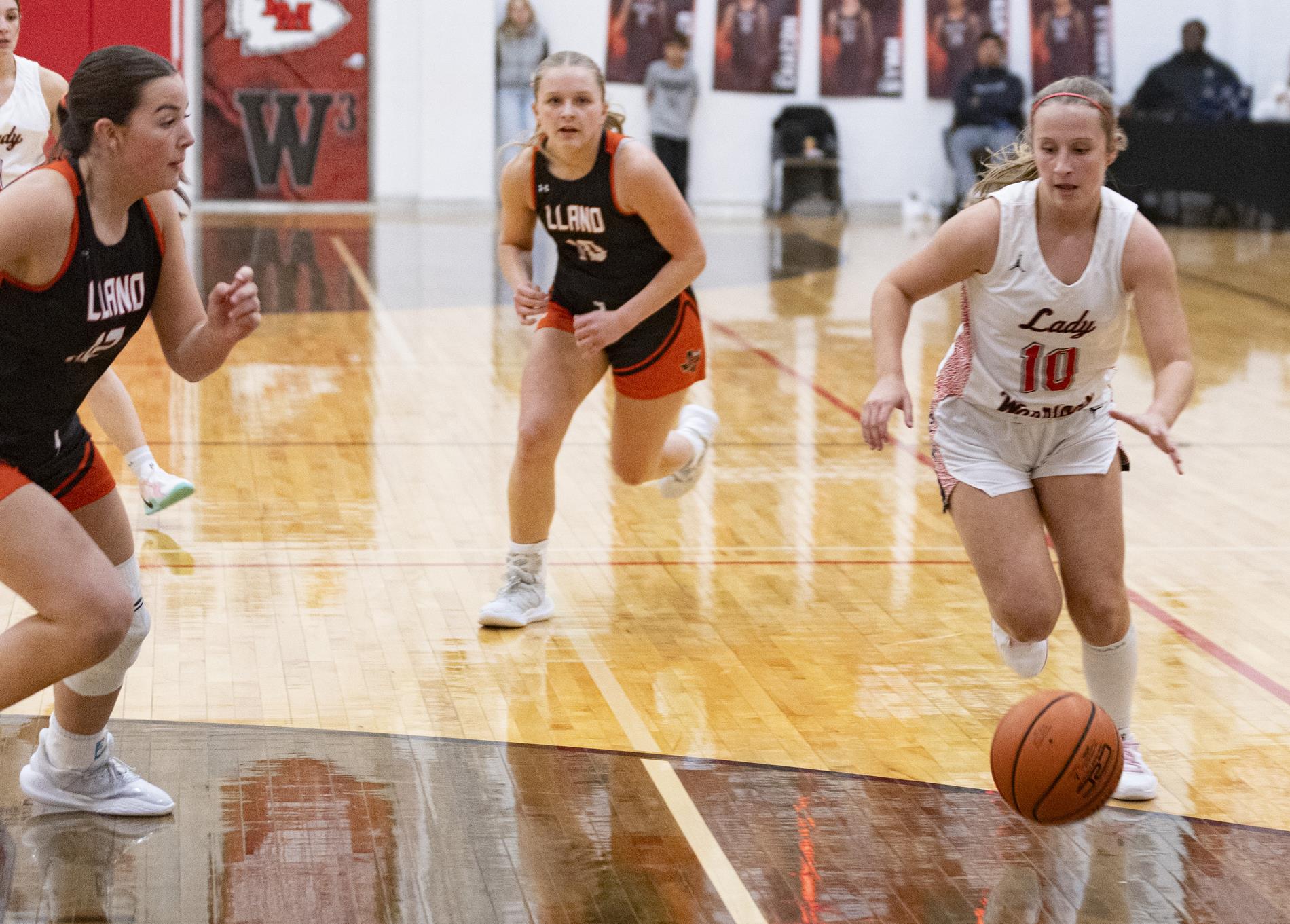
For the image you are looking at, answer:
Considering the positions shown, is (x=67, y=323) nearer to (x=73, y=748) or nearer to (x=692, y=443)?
(x=73, y=748)

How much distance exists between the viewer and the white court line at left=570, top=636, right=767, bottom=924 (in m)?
3.15

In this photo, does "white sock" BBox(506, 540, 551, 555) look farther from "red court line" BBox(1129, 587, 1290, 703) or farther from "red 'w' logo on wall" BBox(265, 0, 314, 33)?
"red 'w' logo on wall" BBox(265, 0, 314, 33)

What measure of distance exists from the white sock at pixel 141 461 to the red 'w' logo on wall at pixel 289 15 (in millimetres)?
11240

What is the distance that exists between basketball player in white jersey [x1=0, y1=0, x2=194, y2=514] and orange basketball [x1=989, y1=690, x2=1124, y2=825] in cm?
336

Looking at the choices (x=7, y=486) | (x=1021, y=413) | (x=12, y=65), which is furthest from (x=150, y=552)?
(x=1021, y=413)

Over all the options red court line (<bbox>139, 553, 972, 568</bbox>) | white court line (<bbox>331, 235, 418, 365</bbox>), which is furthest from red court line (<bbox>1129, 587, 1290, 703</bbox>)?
white court line (<bbox>331, 235, 418, 365</bbox>)

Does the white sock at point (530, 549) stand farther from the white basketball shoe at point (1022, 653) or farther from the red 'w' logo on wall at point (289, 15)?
the red 'w' logo on wall at point (289, 15)

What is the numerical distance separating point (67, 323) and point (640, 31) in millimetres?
14255

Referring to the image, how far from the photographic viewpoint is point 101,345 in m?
3.15

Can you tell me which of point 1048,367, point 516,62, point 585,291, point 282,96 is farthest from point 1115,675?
point 282,96

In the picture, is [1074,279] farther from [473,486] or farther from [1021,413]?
[473,486]

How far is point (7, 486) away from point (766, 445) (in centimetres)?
456

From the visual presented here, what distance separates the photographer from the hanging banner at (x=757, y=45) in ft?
55.4

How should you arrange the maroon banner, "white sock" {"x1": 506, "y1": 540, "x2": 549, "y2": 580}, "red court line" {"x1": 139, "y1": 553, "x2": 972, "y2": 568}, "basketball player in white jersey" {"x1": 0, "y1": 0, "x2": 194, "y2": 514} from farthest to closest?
the maroon banner
"basketball player in white jersey" {"x1": 0, "y1": 0, "x2": 194, "y2": 514}
"red court line" {"x1": 139, "y1": 553, "x2": 972, "y2": 568}
"white sock" {"x1": 506, "y1": 540, "x2": 549, "y2": 580}
